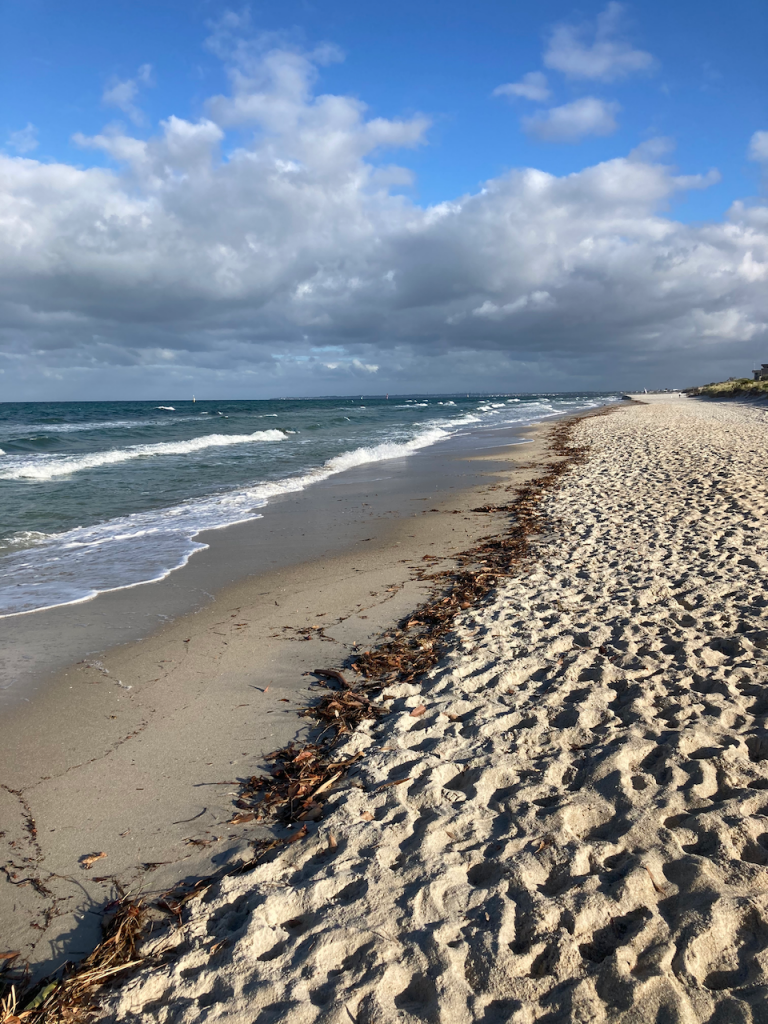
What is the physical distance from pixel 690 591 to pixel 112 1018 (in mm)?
5426

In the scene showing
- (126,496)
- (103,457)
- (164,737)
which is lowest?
(164,737)

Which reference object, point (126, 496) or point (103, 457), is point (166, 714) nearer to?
point (126, 496)

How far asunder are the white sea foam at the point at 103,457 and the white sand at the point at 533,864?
723 inches

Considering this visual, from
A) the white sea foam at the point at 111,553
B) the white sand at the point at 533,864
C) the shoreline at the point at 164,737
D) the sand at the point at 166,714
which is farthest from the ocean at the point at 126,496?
the white sand at the point at 533,864

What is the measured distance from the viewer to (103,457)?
77.8 ft

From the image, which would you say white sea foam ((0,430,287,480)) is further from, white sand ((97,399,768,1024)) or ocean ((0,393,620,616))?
white sand ((97,399,768,1024))

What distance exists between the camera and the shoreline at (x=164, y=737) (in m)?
2.91

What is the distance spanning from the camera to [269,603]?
668cm

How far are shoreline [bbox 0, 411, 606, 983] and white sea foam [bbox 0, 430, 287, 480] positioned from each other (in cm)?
1527

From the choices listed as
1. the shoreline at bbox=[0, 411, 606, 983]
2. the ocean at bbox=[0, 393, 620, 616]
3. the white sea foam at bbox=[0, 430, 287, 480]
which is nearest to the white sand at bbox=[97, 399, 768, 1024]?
the shoreline at bbox=[0, 411, 606, 983]

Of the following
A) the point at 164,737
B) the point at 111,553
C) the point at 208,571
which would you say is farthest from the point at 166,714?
the point at 111,553

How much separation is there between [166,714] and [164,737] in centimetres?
32

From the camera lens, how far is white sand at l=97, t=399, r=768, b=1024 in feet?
6.95

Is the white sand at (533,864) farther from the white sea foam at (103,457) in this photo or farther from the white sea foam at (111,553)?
the white sea foam at (103,457)
